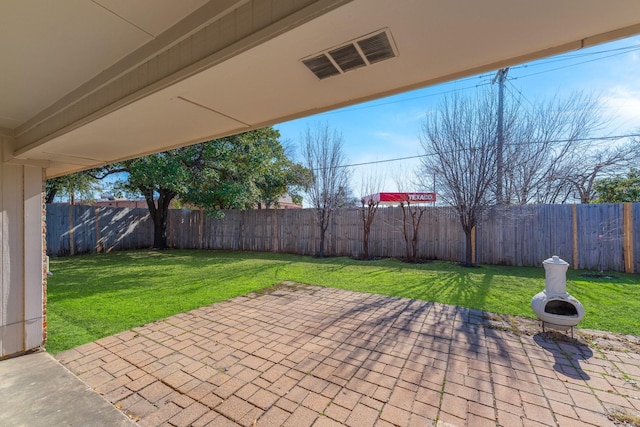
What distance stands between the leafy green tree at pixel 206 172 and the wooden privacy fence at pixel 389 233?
1.02 metres

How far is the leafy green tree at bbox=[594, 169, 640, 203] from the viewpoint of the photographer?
962 cm

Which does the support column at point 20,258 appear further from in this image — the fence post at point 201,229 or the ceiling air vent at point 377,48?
the fence post at point 201,229

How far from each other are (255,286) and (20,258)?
3.29 meters

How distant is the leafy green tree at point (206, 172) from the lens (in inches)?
316

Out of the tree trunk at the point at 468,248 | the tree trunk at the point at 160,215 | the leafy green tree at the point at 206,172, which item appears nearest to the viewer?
the tree trunk at the point at 468,248

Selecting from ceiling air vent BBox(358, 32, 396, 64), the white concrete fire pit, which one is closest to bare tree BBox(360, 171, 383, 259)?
the white concrete fire pit

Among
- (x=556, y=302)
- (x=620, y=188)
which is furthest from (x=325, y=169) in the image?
(x=620, y=188)

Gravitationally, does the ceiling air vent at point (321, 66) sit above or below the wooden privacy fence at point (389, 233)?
above

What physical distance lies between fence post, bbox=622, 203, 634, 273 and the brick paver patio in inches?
202

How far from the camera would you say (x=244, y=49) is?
121cm

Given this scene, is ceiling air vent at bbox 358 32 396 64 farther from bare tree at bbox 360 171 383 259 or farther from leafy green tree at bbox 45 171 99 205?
leafy green tree at bbox 45 171 99 205

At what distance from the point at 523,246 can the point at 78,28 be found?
8836mm

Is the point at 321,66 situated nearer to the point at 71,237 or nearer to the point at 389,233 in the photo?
the point at 389,233

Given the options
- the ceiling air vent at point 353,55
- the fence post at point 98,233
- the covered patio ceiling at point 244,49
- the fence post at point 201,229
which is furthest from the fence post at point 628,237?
the fence post at point 98,233
